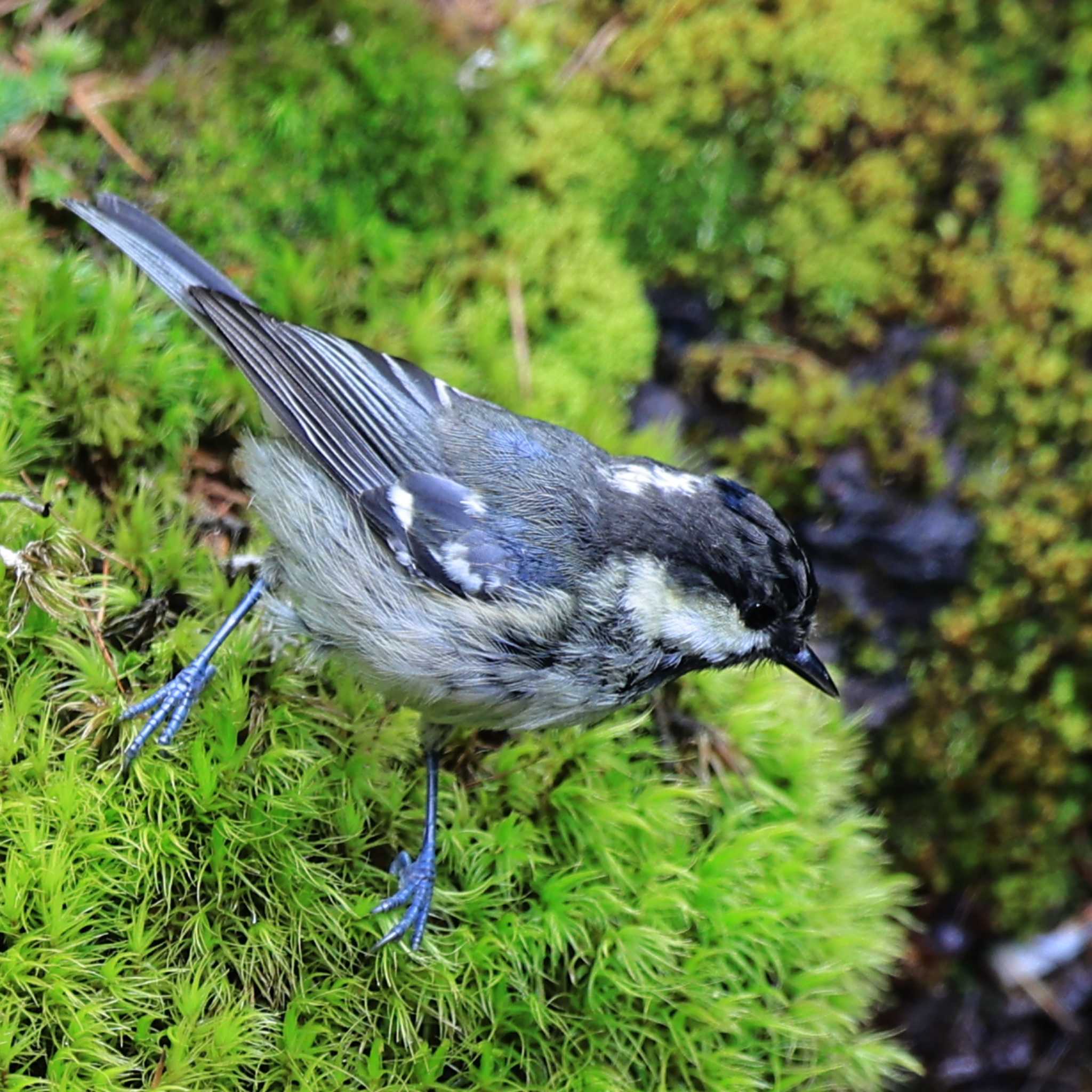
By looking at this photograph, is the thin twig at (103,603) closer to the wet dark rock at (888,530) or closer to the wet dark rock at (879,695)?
the wet dark rock at (888,530)

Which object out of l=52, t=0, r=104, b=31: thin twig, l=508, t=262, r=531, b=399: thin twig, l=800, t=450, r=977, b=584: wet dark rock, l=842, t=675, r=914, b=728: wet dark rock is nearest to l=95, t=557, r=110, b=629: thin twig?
l=508, t=262, r=531, b=399: thin twig

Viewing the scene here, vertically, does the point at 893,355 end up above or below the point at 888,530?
above

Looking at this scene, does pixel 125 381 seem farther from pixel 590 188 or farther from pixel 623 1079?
pixel 623 1079

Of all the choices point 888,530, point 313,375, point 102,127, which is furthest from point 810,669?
A: point 102,127

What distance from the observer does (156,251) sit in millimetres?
2965

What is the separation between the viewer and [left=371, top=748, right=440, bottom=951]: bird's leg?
257 cm

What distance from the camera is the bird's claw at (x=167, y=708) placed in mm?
2535

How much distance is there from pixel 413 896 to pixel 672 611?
89 cm

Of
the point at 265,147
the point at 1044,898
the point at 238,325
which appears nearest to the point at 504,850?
the point at 238,325

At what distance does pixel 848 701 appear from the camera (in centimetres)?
386

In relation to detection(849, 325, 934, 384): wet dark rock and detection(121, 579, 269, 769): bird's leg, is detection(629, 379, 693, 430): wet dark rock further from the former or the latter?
detection(121, 579, 269, 769): bird's leg

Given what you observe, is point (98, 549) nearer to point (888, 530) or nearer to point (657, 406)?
point (657, 406)

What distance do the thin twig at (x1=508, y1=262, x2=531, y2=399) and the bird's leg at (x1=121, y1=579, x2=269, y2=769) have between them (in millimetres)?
1314

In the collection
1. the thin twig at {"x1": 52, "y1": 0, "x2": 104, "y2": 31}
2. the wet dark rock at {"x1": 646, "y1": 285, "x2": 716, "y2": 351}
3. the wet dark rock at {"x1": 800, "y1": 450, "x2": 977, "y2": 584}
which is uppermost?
the thin twig at {"x1": 52, "y1": 0, "x2": 104, "y2": 31}
